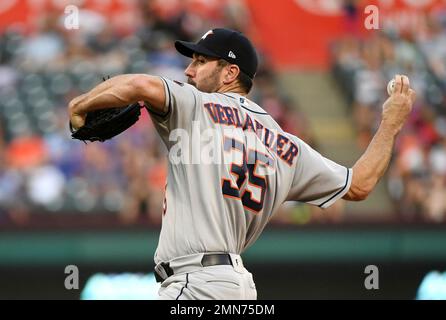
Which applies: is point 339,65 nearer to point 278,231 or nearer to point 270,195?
point 278,231

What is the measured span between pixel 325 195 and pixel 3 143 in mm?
6650

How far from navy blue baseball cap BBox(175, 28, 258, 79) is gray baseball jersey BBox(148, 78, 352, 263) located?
197 mm

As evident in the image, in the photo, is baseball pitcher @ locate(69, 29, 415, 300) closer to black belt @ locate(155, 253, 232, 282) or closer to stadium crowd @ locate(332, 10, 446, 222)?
black belt @ locate(155, 253, 232, 282)

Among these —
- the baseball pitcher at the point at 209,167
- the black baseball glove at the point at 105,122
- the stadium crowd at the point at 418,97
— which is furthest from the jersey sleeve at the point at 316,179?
the stadium crowd at the point at 418,97

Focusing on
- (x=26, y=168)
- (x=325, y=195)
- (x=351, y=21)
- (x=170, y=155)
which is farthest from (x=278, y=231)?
(x=351, y=21)

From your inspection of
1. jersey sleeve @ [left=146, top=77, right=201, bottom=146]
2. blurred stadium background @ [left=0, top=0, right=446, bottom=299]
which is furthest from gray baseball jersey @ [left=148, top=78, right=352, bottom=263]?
blurred stadium background @ [left=0, top=0, right=446, bottom=299]

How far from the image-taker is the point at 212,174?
12.8ft

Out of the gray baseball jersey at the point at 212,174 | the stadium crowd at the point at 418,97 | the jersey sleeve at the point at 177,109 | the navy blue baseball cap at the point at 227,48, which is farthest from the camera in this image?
the stadium crowd at the point at 418,97

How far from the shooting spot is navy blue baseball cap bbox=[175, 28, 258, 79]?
4.21m

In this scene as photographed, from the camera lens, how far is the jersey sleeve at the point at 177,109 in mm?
3789

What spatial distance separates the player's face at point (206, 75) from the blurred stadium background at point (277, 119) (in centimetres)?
422

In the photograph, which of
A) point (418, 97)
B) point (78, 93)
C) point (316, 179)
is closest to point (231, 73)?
point (316, 179)

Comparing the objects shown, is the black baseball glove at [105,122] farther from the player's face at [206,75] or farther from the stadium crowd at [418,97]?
the stadium crowd at [418,97]

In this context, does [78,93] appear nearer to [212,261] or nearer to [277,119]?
[277,119]
